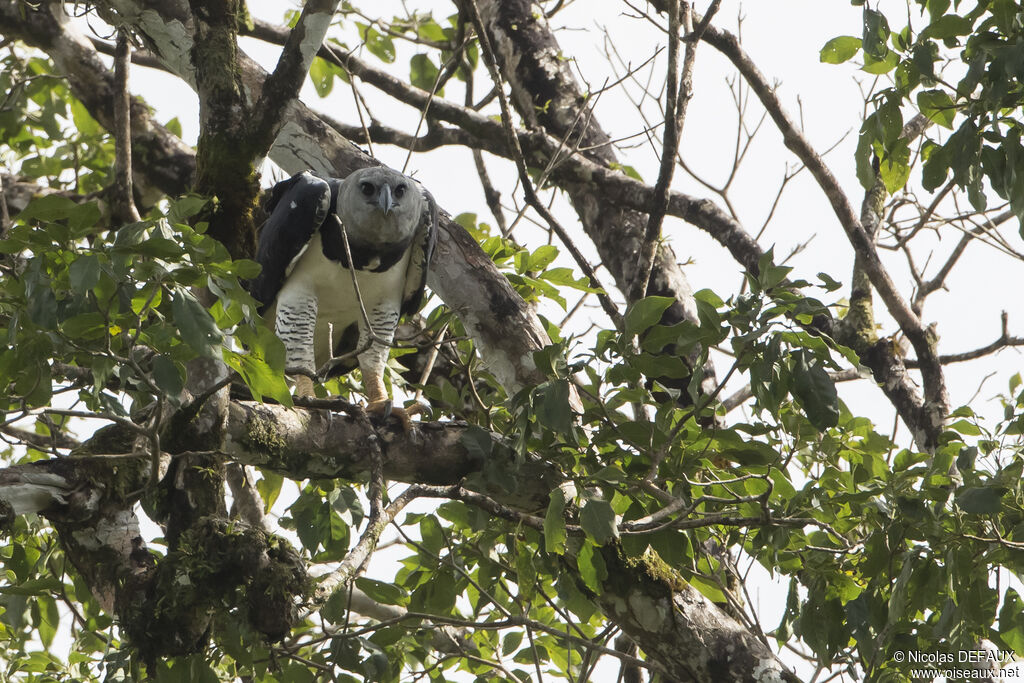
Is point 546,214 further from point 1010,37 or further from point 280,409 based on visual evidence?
point 1010,37

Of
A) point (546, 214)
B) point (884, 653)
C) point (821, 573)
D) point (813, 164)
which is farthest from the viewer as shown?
point (813, 164)

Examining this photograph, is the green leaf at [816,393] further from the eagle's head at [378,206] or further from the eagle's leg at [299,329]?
the eagle's leg at [299,329]

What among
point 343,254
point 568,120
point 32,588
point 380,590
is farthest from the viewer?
point 568,120

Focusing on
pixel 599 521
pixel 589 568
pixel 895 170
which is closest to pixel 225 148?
pixel 599 521

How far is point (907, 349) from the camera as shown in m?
5.47

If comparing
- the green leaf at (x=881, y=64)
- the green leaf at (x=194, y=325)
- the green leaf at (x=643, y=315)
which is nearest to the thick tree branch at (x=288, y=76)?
the green leaf at (x=194, y=325)

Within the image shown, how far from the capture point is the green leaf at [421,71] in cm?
630

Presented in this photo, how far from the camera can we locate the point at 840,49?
11.4ft

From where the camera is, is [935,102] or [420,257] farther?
[420,257]

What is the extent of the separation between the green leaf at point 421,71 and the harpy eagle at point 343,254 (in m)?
1.68

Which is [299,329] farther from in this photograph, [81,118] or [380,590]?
[81,118]

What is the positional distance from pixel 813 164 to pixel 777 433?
2614 millimetres

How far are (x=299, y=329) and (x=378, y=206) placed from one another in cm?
75

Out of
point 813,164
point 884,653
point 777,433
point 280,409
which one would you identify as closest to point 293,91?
point 280,409
